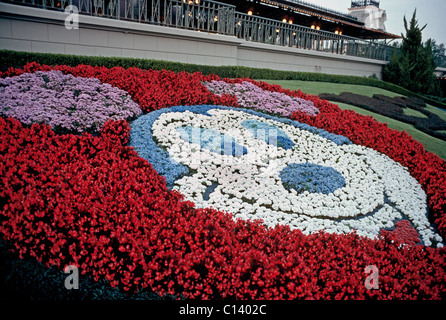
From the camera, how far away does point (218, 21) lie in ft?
47.4

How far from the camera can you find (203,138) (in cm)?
668

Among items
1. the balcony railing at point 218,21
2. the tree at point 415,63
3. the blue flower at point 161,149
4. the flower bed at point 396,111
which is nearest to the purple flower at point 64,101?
the blue flower at point 161,149

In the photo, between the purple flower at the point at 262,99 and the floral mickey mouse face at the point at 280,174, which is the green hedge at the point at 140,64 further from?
the floral mickey mouse face at the point at 280,174

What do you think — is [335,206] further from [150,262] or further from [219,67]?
[219,67]

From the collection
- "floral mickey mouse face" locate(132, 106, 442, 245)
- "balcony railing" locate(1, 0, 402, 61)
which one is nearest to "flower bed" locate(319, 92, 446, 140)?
"floral mickey mouse face" locate(132, 106, 442, 245)

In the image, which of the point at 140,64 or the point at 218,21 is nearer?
the point at 140,64

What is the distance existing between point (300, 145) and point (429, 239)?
3.44m

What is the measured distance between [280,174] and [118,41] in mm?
8637

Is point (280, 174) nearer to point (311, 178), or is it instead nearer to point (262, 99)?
point (311, 178)

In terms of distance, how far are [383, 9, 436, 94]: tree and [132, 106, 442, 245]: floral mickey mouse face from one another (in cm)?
2026

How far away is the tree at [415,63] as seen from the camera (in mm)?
24203

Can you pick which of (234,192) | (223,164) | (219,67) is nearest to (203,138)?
(223,164)

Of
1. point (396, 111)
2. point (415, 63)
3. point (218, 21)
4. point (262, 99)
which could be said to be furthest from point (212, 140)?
point (415, 63)

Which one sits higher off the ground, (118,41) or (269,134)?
(118,41)
